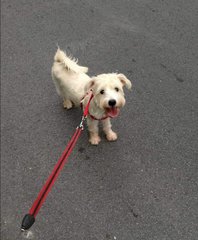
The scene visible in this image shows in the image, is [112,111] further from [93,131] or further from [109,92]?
[93,131]

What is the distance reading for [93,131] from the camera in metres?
4.24

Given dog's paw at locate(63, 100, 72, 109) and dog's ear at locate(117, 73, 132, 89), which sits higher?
dog's ear at locate(117, 73, 132, 89)

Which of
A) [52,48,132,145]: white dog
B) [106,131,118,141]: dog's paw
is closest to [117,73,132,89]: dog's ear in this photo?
[52,48,132,145]: white dog

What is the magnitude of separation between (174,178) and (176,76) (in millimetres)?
1628

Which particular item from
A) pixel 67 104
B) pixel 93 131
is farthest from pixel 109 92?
pixel 67 104

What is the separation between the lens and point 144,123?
4465 millimetres

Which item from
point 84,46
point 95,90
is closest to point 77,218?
point 95,90

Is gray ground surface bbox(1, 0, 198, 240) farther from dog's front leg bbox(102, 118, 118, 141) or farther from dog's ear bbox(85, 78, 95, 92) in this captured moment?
dog's ear bbox(85, 78, 95, 92)

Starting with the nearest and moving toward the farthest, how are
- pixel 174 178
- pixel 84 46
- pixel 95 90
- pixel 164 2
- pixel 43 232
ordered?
pixel 95 90
pixel 43 232
pixel 174 178
pixel 84 46
pixel 164 2

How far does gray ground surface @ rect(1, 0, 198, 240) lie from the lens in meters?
3.79

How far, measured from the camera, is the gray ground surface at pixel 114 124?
12.4 ft

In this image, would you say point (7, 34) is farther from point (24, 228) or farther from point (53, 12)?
point (24, 228)

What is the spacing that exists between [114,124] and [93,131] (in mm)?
413

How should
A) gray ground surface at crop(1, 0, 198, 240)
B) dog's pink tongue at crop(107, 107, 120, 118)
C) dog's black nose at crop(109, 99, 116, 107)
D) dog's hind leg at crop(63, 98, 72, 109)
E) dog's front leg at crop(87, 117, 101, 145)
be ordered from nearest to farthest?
dog's black nose at crop(109, 99, 116, 107), dog's pink tongue at crop(107, 107, 120, 118), gray ground surface at crop(1, 0, 198, 240), dog's front leg at crop(87, 117, 101, 145), dog's hind leg at crop(63, 98, 72, 109)
